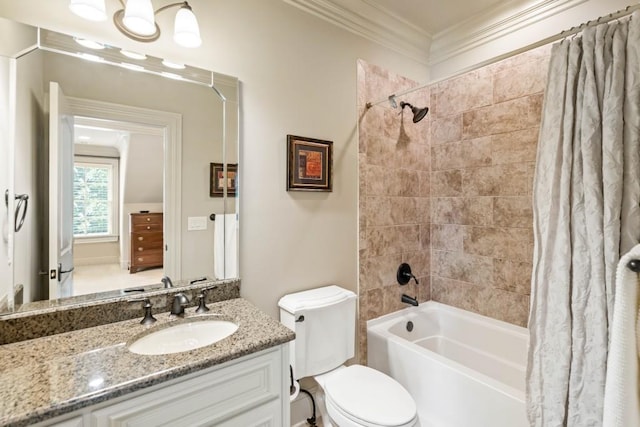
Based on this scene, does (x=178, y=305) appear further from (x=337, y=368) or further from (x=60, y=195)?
(x=337, y=368)

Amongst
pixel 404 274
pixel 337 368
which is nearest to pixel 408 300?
pixel 404 274

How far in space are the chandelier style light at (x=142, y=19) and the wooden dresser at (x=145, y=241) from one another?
2.70 ft

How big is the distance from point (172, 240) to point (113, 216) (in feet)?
0.91

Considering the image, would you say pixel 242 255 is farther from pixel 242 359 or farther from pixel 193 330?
pixel 242 359

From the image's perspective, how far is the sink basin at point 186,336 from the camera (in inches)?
48.6

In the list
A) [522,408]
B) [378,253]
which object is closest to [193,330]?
[378,253]

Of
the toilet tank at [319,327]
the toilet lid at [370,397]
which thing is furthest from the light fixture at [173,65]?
the toilet lid at [370,397]

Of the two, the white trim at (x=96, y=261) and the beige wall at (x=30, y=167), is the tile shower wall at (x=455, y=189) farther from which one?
the beige wall at (x=30, y=167)

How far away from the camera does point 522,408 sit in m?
1.39

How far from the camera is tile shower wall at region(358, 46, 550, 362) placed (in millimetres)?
2121

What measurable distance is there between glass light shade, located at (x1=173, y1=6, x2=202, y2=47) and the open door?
0.54 metres

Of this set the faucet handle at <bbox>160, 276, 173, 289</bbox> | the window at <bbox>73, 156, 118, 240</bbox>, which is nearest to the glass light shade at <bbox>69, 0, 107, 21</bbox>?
the window at <bbox>73, 156, 118, 240</bbox>

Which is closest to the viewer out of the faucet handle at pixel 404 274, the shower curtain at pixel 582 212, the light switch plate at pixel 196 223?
the shower curtain at pixel 582 212

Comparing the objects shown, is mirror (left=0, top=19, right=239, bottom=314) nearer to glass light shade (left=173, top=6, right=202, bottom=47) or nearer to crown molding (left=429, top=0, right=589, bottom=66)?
glass light shade (left=173, top=6, right=202, bottom=47)
